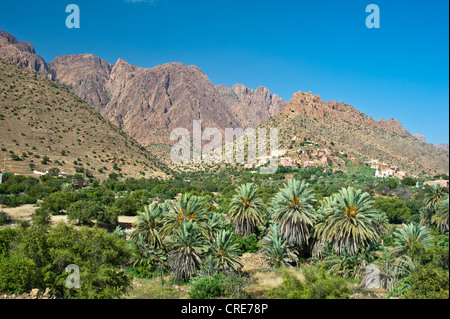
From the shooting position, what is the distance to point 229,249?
666 inches

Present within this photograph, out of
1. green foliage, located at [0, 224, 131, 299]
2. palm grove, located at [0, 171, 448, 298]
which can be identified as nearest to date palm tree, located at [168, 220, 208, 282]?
palm grove, located at [0, 171, 448, 298]

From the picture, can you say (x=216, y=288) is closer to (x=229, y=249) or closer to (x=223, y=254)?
(x=223, y=254)

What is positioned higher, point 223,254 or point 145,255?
point 223,254

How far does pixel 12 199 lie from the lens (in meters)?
35.7

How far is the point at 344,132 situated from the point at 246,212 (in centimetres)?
10269

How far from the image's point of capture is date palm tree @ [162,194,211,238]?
60.1ft

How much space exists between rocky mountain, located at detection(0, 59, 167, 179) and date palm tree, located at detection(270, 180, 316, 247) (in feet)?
159

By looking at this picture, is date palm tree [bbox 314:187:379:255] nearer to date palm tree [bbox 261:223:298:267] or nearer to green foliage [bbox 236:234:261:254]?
date palm tree [bbox 261:223:298:267]

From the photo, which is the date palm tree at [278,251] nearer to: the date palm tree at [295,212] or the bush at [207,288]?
the date palm tree at [295,212]

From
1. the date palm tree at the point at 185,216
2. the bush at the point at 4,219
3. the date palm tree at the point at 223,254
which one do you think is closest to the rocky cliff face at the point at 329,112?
the bush at the point at 4,219

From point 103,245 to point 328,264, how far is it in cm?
1318

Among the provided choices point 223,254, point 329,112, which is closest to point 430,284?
point 223,254
